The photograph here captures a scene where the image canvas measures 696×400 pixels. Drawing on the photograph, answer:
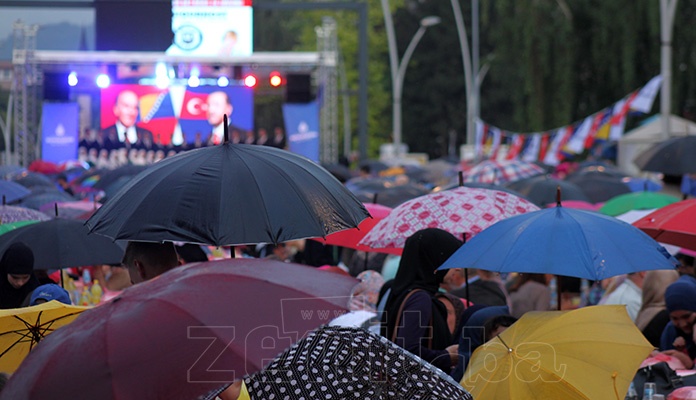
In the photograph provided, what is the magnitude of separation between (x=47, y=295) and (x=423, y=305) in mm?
2370

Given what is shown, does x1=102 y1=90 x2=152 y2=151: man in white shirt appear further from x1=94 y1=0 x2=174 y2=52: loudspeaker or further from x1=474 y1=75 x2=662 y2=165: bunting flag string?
x1=94 y1=0 x2=174 y2=52: loudspeaker

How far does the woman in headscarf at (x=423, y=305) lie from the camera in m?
5.95

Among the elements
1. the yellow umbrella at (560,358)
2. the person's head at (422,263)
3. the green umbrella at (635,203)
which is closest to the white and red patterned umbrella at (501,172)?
the green umbrella at (635,203)

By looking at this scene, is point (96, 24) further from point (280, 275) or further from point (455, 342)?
point (280, 275)

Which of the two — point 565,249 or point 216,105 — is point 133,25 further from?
point 565,249

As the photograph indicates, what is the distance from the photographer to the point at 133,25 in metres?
23.3

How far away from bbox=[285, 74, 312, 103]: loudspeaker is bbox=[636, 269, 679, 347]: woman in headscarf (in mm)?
24459

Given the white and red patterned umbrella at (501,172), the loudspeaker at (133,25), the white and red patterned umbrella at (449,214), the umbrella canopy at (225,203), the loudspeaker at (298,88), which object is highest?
the loudspeaker at (133,25)

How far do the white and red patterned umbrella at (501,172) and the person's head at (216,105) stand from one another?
1749 centimetres

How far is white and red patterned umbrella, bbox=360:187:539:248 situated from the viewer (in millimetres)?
7949

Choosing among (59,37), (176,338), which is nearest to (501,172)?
(176,338)

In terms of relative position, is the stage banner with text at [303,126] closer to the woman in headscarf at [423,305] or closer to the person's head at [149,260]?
the woman in headscarf at [423,305]

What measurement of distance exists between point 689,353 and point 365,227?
271cm

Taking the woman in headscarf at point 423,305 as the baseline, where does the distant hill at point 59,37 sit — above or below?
above
